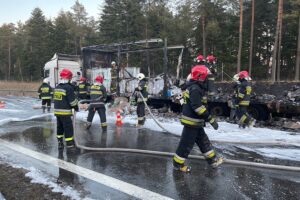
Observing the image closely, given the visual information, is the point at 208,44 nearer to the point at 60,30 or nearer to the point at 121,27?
the point at 121,27

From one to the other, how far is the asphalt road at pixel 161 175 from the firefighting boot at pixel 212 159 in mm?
102

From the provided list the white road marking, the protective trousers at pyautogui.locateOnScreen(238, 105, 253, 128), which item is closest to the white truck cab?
the protective trousers at pyautogui.locateOnScreen(238, 105, 253, 128)

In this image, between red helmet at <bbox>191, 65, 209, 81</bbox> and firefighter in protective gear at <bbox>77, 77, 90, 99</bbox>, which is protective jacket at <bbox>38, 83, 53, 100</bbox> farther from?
red helmet at <bbox>191, 65, 209, 81</bbox>

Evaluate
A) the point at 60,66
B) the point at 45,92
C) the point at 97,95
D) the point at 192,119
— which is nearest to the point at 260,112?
the point at 97,95

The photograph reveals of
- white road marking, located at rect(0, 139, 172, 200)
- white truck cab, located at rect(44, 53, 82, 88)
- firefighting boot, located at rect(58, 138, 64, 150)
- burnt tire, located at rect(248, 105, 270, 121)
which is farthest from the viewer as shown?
white truck cab, located at rect(44, 53, 82, 88)

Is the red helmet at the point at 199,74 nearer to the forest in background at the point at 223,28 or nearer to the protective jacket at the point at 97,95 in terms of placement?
the protective jacket at the point at 97,95

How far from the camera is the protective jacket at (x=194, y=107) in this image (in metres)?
4.60

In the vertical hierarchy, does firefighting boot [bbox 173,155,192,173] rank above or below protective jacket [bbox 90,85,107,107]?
below

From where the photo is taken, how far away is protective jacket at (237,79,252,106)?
873 cm

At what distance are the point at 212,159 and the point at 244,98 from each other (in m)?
4.35

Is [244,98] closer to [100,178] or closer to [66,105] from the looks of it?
[66,105]

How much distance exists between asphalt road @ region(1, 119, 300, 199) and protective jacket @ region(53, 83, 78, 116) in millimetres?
862

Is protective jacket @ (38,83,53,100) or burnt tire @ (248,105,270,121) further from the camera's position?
protective jacket @ (38,83,53,100)

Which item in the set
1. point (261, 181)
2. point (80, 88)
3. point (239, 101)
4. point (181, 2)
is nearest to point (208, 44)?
point (181, 2)
